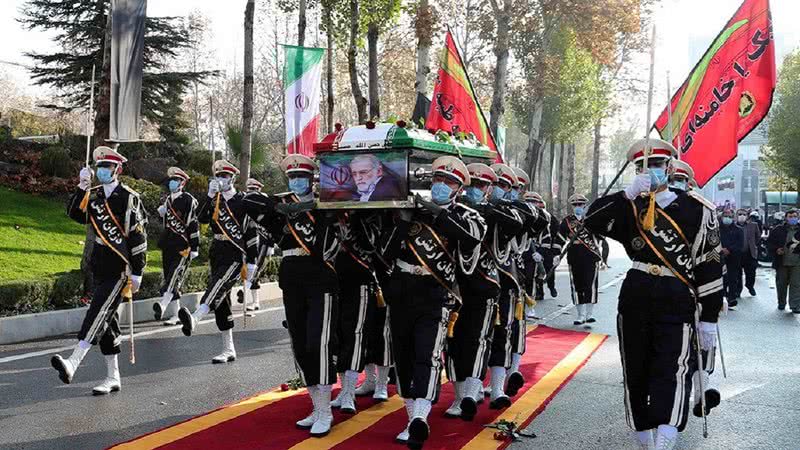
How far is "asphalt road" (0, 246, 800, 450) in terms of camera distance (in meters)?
6.32

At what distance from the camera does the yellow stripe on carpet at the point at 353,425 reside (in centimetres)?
593

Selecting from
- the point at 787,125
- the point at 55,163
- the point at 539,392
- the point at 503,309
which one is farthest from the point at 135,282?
the point at 787,125

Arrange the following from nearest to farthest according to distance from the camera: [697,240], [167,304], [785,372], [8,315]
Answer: [697,240], [785,372], [8,315], [167,304]

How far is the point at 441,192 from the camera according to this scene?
19.9 ft

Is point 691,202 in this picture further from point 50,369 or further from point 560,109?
point 560,109

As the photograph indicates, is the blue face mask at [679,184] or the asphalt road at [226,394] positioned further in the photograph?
the asphalt road at [226,394]

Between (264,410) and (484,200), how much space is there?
2629mm

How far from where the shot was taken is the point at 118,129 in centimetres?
1078

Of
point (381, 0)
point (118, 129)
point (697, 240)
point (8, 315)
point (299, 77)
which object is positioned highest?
point (381, 0)

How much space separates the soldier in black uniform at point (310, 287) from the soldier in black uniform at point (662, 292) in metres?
2.21

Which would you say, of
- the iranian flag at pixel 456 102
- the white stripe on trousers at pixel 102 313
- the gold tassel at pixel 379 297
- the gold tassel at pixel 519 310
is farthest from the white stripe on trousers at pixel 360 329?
the iranian flag at pixel 456 102

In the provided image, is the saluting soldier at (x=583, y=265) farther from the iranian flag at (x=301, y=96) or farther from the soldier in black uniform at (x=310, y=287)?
the soldier in black uniform at (x=310, y=287)

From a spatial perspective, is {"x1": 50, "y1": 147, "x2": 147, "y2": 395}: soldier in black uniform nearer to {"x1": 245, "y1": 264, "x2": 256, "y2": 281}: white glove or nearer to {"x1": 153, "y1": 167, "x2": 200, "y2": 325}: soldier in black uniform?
{"x1": 245, "y1": 264, "x2": 256, "y2": 281}: white glove

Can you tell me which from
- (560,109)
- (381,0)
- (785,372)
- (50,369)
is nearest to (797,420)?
(785,372)
